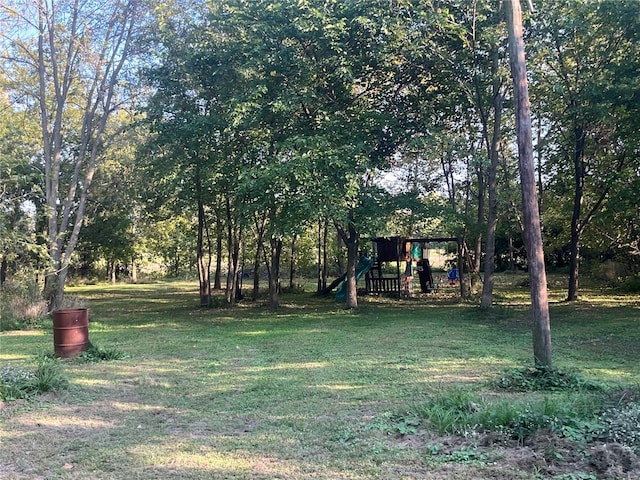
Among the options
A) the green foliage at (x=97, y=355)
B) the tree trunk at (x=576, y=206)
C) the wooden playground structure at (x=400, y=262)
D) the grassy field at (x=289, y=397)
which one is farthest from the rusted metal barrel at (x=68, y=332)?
the tree trunk at (x=576, y=206)

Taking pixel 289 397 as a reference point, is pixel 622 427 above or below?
above

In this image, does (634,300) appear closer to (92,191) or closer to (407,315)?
(407,315)

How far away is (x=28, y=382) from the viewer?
616 cm

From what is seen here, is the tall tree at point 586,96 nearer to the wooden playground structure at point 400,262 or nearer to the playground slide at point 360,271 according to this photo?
the wooden playground structure at point 400,262

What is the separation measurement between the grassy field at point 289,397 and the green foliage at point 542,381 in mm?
210

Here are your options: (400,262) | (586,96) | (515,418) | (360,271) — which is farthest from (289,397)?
(400,262)

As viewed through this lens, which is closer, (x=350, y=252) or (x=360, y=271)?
(x=350, y=252)

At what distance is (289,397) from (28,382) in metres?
3.24


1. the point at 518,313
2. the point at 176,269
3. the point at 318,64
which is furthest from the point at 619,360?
the point at 176,269

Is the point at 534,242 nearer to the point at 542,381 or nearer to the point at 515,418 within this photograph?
the point at 542,381

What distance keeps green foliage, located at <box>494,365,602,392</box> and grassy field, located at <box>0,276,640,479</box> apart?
210mm

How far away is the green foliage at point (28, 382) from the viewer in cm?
588

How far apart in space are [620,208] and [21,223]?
16202 mm

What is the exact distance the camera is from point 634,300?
1619 centimetres
